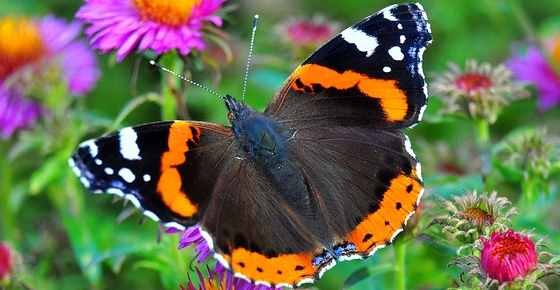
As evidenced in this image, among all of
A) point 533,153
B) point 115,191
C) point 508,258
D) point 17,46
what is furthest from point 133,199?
point 17,46

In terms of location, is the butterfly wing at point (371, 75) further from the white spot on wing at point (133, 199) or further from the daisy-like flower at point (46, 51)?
the daisy-like flower at point (46, 51)

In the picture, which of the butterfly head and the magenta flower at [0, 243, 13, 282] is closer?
the butterfly head

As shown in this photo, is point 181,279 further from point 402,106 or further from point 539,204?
point 539,204

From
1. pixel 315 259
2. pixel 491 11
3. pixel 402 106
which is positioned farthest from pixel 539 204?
pixel 491 11

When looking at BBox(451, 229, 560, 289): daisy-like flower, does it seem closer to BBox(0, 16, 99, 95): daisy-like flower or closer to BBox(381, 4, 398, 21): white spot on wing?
BBox(381, 4, 398, 21): white spot on wing

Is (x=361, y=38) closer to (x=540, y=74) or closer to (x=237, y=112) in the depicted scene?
(x=237, y=112)

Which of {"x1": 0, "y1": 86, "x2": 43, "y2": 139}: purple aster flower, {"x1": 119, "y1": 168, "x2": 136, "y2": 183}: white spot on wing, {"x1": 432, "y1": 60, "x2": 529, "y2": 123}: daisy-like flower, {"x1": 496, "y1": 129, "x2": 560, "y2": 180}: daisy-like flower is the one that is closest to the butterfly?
{"x1": 119, "y1": 168, "x2": 136, "y2": 183}: white spot on wing
